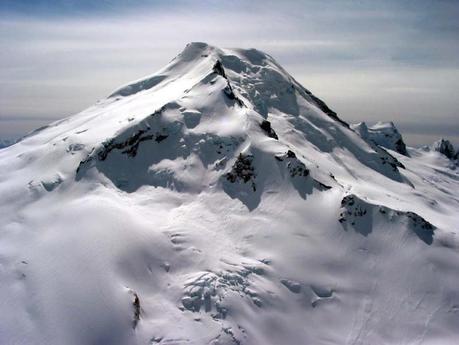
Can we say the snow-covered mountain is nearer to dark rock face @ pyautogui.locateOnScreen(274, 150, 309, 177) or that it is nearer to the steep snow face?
dark rock face @ pyautogui.locateOnScreen(274, 150, 309, 177)

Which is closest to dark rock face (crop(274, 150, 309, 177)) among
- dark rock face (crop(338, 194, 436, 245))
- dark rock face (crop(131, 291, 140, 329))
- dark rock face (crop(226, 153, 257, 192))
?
dark rock face (crop(226, 153, 257, 192))

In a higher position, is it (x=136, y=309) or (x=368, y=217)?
(x=368, y=217)

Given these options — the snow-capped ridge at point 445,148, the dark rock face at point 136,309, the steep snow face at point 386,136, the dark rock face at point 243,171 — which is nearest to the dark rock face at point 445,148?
the snow-capped ridge at point 445,148

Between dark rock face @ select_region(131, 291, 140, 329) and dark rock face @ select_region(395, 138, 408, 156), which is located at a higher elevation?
dark rock face @ select_region(131, 291, 140, 329)

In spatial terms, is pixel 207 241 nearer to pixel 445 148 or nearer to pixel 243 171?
pixel 243 171

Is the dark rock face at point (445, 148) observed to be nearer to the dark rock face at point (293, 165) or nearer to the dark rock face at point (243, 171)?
the dark rock face at point (293, 165)

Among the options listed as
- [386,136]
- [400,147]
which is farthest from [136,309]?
[400,147]

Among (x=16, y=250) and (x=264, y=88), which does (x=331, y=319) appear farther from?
(x=264, y=88)
